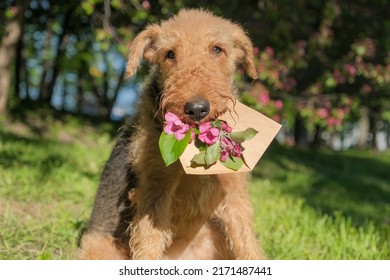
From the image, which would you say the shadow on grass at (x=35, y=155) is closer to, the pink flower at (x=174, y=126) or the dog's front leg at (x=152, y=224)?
the dog's front leg at (x=152, y=224)

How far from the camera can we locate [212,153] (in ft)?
7.93

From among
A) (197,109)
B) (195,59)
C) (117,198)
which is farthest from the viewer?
(117,198)

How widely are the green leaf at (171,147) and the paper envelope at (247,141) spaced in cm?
9

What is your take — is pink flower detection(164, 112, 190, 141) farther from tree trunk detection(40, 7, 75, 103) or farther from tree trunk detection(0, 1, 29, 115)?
tree trunk detection(40, 7, 75, 103)

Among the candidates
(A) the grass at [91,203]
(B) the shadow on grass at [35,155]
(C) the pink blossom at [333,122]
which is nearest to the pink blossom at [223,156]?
(A) the grass at [91,203]

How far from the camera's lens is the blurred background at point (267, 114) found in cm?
431

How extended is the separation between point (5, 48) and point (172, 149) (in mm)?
6981

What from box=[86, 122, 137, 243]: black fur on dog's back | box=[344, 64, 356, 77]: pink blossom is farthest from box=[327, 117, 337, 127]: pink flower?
box=[86, 122, 137, 243]: black fur on dog's back

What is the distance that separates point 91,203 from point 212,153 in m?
2.54

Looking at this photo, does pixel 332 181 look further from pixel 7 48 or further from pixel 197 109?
pixel 197 109

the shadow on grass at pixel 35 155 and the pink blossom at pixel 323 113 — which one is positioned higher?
the pink blossom at pixel 323 113

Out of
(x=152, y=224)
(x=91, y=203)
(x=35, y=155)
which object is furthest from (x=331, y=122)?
(x=152, y=224)

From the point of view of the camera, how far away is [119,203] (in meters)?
3.18

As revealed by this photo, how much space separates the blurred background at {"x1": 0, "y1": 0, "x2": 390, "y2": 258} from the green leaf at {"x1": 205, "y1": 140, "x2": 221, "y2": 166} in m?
1.25
